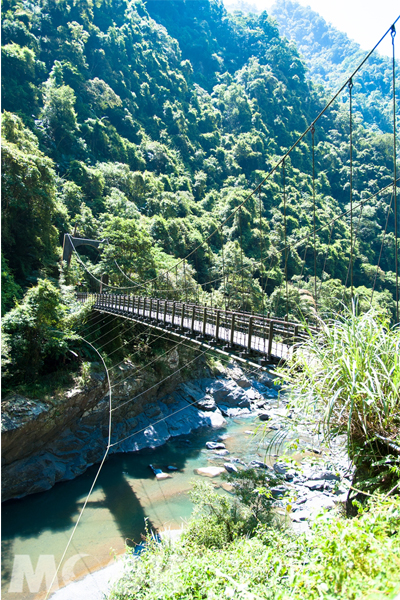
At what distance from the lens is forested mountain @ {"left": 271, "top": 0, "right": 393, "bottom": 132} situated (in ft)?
296

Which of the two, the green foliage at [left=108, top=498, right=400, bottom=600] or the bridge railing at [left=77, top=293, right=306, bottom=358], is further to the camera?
the bridge railing at [left=77, top=293, right=306, bottom=358]

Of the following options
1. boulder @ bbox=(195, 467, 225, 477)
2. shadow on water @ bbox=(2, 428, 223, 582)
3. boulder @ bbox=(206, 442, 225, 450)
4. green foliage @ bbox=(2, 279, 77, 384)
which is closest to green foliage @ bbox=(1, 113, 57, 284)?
green foliage @ bbox=(2, 279, 77, 384)

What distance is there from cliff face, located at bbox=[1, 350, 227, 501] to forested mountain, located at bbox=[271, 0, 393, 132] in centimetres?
8582

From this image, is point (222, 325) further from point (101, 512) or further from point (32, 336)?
point (32, 336)

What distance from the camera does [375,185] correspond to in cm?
4384

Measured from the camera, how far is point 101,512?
8820 millimetres

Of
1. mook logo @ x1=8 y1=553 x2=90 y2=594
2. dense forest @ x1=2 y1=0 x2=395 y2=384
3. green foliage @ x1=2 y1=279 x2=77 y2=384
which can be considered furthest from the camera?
dense forest @ x1=2 y1=0 x2=395 y2=384

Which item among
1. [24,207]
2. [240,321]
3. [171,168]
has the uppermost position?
[171,168]

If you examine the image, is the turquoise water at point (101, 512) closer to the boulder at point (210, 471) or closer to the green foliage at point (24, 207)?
the boulder at point (210, 471)

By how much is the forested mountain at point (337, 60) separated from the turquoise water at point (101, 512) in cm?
8871

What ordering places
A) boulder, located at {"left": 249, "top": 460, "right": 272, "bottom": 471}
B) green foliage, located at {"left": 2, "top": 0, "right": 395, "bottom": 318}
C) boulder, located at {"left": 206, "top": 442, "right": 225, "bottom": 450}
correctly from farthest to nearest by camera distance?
green foliage, located at {"left": 2, "top": 0, "right": 395, "bottom": 318}, boulder, located at {"left": 206, "top": 442, "right": 225, "bottom": 450}, boulder, located at {"left": 249, "top": 460, "right": 272, "bottom": 471}

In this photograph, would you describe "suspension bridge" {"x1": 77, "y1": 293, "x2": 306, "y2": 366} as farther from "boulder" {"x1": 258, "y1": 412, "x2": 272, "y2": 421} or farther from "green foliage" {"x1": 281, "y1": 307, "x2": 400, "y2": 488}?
"boulder" {"x1": 258, "y1": 412, "x2": 272, "y2": 421}

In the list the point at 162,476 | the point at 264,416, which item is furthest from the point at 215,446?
the point at 264,416

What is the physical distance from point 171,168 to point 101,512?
40172 mm
